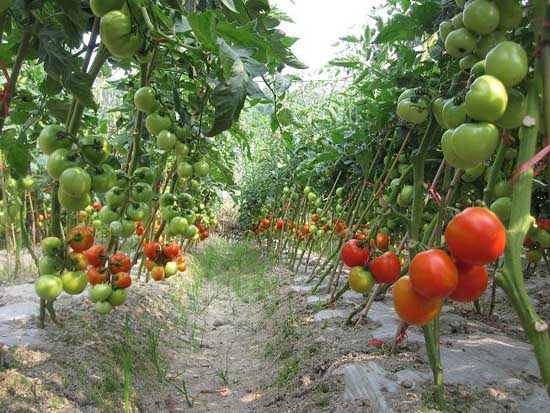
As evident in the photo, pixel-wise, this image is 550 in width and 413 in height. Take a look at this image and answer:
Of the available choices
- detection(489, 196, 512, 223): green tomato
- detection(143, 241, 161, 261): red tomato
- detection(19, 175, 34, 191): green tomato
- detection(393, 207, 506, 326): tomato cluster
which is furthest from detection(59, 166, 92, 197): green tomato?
detection(19, 175, 34, 191): green tomato

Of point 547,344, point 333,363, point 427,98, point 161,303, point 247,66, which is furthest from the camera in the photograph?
point 161,303

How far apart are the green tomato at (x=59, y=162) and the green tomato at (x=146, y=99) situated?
37 centimetres

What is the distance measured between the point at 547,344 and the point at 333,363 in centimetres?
136

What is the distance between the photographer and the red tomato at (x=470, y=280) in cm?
74

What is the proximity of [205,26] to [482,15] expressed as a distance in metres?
0.49

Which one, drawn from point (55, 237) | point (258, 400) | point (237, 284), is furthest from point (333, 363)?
point (237, 284)

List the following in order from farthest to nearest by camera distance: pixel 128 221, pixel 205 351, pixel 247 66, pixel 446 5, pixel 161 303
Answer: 1. pixel 161 303
2. pixel 205 351
3. pixel 128 221
4. pixel 446 5
5. pixel 247 66

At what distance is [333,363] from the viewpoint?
6.10 feet

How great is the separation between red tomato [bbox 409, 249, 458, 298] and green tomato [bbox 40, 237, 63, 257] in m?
1.20

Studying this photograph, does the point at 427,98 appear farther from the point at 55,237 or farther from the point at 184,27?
the point at 55,237

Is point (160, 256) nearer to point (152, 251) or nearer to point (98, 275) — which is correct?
point (152, 251)

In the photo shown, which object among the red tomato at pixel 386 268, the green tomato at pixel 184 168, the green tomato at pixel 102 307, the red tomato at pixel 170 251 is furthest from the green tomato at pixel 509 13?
the red tomato at pixel 170 251

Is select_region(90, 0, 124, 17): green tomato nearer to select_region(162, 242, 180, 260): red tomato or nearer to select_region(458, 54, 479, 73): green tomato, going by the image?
select_region(458, 54, 479, 73): green tomato

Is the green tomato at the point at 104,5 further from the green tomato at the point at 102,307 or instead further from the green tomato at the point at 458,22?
the green tomato at the point at 102,307
